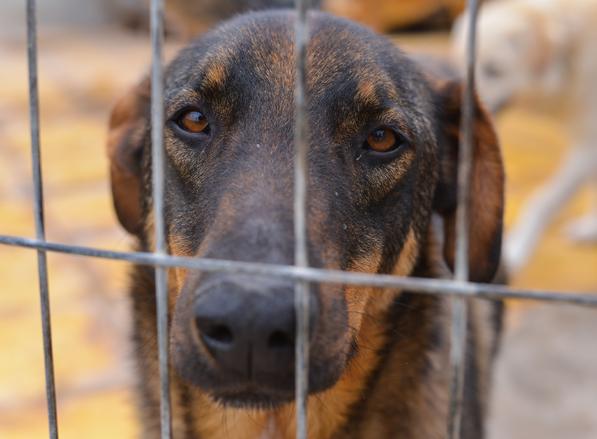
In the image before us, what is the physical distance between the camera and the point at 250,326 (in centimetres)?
134

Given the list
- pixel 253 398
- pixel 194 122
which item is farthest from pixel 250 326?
pixel 194 122

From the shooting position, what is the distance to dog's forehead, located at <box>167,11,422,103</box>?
1883mm

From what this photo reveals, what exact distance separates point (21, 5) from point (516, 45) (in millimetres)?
7578

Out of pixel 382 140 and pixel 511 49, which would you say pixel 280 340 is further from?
pixel 511 49

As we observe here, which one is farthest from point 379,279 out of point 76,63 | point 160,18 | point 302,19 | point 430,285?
point 76,63

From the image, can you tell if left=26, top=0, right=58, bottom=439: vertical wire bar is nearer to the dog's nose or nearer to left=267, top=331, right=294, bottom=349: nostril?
the dog's nose

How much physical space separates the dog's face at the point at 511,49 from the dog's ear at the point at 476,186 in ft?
7.08

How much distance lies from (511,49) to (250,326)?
3503 mm

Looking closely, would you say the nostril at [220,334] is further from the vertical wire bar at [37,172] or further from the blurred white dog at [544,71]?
the blurred white dog at [544,71]

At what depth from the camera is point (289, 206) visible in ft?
5.10

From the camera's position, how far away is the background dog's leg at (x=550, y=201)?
4504 millimetres

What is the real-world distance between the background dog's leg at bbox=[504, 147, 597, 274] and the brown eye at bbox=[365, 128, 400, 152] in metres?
2.67

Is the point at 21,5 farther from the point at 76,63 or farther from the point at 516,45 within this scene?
the point at 516,45

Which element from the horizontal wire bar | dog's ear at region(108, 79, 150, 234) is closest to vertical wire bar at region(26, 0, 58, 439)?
the horizontal wire bar
